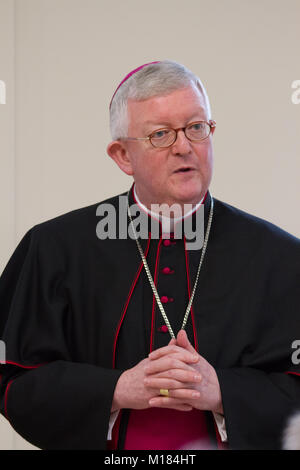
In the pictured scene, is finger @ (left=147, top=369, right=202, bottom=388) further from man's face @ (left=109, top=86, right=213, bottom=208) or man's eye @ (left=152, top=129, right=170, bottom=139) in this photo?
man's eye @ (left=152, top=129, right=170, bottom=139)

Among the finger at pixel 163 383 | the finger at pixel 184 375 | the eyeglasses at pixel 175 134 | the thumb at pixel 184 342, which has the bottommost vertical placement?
the finger at pixel 163 383

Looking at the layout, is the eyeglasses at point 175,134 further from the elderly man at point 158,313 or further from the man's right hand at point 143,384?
the man's right hand at point 143,384

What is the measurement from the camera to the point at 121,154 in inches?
128

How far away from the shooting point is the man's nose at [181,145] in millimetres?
2947

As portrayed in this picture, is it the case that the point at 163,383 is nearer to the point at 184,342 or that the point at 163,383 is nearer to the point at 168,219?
the point at 184,342

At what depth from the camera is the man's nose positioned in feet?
9.67

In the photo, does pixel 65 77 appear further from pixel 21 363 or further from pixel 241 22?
pixel 21 363

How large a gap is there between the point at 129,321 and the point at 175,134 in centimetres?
74

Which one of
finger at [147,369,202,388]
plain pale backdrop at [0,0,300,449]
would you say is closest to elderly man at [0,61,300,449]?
finger at [147,369,202,388]

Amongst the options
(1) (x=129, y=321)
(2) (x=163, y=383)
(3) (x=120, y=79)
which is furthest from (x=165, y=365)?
(3) (x=120, y=79)

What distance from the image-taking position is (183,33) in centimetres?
462

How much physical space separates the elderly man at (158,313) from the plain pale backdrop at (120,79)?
1.22 m

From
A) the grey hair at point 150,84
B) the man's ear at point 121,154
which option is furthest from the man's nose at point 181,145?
the man's ear at point 121,154

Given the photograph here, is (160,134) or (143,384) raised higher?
(160,134)
